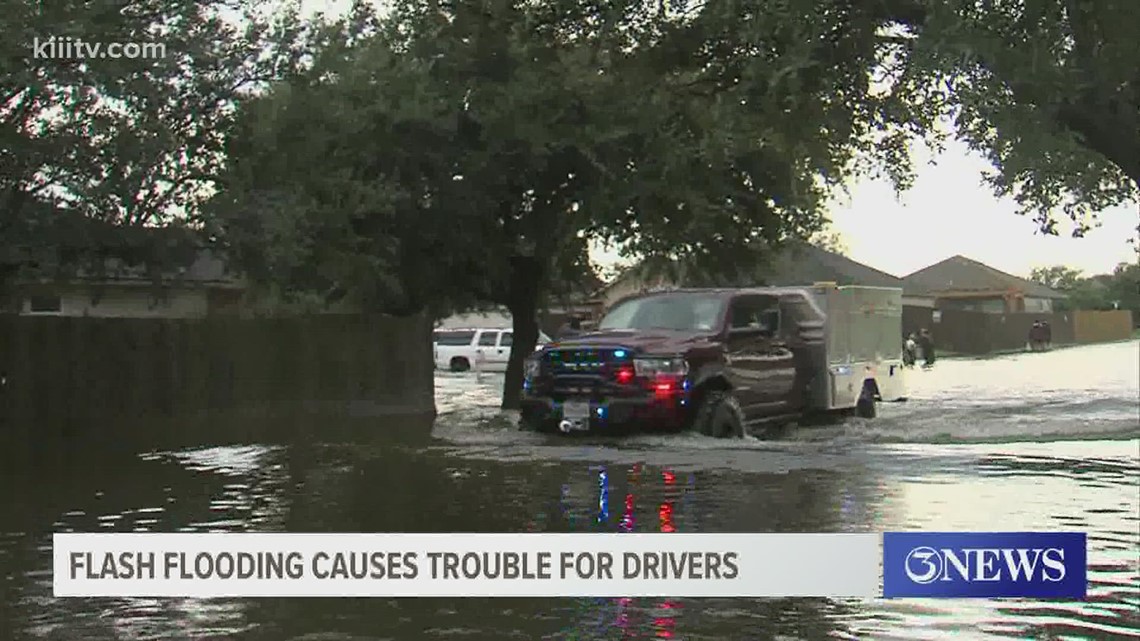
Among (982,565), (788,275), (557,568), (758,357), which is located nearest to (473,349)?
(788,275)

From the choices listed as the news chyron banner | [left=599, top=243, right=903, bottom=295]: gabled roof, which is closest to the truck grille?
the news chyron banner

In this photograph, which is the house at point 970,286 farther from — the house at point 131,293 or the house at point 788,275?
the house at point 131,293

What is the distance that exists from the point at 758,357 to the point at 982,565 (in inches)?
417

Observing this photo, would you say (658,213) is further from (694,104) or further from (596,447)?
(596,447)

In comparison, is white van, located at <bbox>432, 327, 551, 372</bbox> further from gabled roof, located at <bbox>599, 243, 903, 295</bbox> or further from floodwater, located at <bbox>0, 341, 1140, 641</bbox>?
floodwater, located at <bbox>0, 341, 1140, 641</bbox>

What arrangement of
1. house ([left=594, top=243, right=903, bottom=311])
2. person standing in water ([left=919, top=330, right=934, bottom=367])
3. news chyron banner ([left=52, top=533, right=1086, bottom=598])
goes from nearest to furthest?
news chyron banner ([left=52, top=533, right=1086, bottom=598]), house ([left=594, top=243, right=903, bottom=311]), person standing in water ([left=919, top=330, right=934, bottom=367])

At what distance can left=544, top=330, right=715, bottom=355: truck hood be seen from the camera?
51.7 feet

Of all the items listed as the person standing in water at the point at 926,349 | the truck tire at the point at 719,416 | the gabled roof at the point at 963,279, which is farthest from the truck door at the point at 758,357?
the gabled roof at the point at 963,279

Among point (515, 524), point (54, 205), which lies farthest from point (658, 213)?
point (515, 524)

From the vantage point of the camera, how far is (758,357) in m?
17.2

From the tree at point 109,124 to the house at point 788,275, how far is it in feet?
18.9

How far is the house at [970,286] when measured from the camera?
8512cm

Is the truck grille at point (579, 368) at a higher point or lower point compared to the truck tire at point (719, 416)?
higher

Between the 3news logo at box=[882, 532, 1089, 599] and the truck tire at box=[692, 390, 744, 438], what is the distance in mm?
8712
